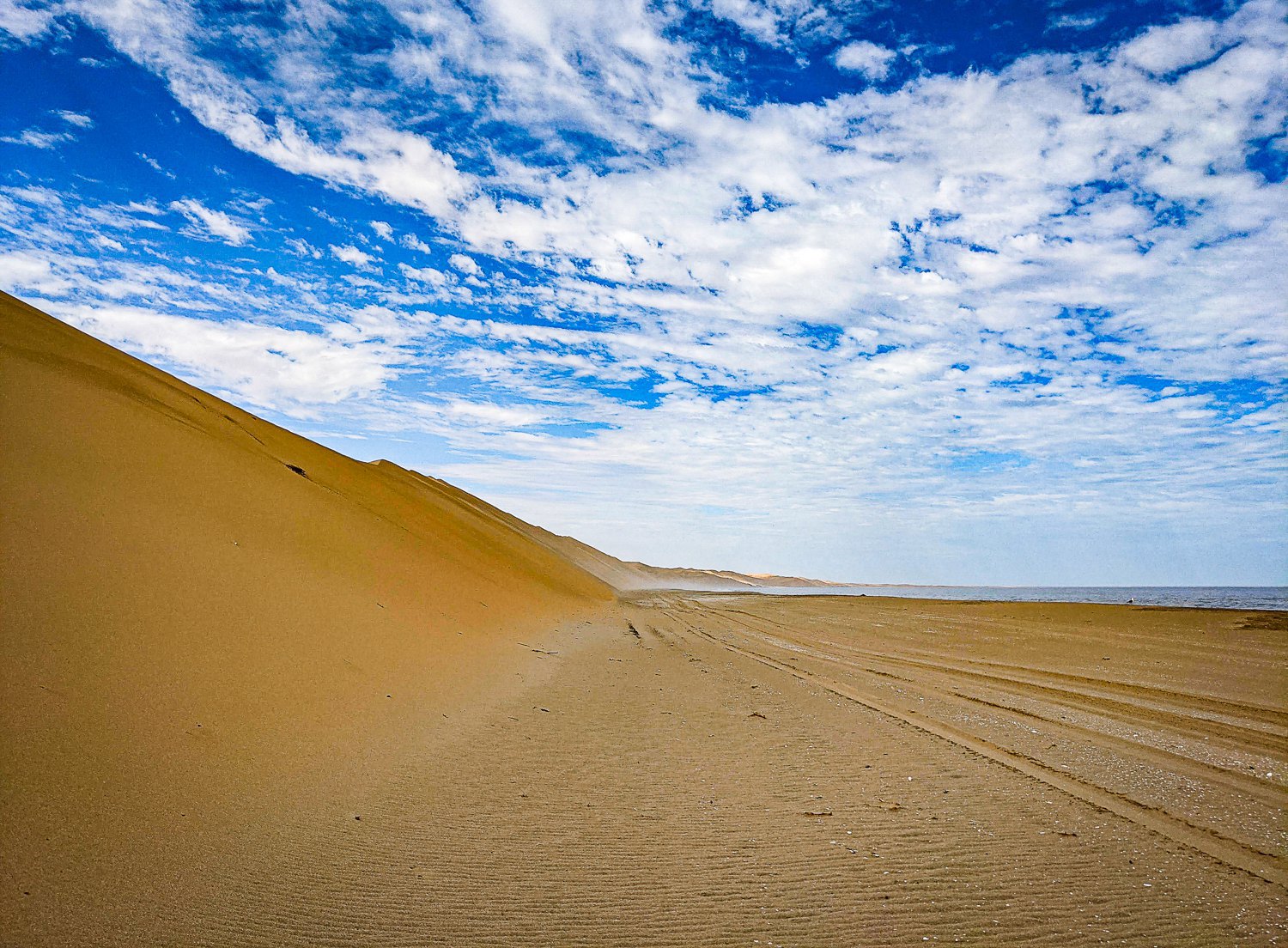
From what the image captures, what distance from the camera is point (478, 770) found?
5801 millimetres

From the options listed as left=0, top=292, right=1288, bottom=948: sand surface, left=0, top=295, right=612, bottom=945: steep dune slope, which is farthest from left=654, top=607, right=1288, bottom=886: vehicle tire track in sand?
left=0, top=295, right=612, bottom=945: steep dune slope

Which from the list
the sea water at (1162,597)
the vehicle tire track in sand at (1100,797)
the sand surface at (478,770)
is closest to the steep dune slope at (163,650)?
the sand surface at (478,770)

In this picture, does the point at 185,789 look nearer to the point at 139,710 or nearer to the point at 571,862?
the point at 139,710

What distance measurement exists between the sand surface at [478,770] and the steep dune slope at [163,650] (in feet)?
0.10

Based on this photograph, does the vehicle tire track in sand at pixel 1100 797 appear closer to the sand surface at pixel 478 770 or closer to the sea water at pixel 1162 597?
the sand surface at pixel 478 770

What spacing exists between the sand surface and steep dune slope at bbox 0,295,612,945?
32 millimetres

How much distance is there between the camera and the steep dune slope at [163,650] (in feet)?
11.9

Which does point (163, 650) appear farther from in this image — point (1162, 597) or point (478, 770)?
point (1162, 597)

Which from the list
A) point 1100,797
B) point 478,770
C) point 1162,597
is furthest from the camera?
point 1162,597

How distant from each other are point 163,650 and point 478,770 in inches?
118

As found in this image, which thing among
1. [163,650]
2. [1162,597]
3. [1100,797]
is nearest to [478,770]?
[163,650]

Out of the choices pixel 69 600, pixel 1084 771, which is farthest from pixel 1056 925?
pixel 69 600

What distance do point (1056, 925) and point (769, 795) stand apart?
2.21 meters

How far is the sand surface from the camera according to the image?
131 inches
